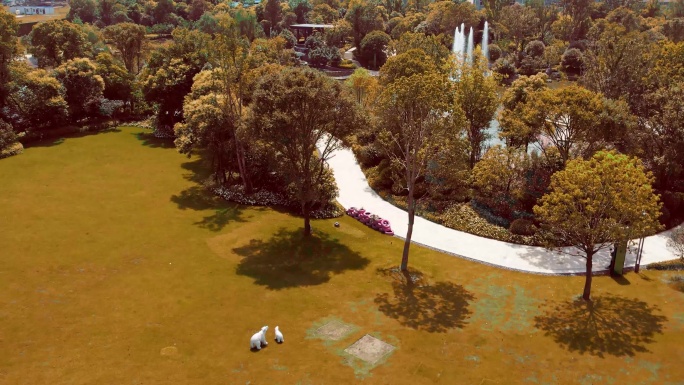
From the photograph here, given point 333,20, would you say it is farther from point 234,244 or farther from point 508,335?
point 508,335

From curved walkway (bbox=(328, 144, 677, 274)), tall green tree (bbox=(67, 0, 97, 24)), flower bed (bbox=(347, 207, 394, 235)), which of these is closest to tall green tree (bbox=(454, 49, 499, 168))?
curved walkway (bbox=(328, 144, 677, 274))

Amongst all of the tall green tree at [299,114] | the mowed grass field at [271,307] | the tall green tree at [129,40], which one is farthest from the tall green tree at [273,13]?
the tall green tree at [299,114]

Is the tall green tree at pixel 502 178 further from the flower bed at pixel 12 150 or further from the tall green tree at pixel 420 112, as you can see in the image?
the flower bed at pixel 12 150

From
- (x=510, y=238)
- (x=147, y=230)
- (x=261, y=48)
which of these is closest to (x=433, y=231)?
(x=510, y=238)

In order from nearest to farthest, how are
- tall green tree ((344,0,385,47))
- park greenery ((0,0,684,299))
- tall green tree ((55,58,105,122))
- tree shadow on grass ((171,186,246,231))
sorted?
park greenery ((0,0,684,299))
tree shadow on grass ((171,186,246,231))
tall green tree ((55,58,105,122))
tall green tree ((344,0,385,47))

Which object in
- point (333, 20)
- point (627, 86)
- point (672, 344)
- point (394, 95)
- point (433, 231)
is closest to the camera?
point (672, 344)

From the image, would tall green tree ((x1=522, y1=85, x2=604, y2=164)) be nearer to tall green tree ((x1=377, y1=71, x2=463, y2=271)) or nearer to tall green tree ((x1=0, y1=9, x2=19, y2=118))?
tall green tree ((x1=377, y1=71, x2=463, y2=271))
